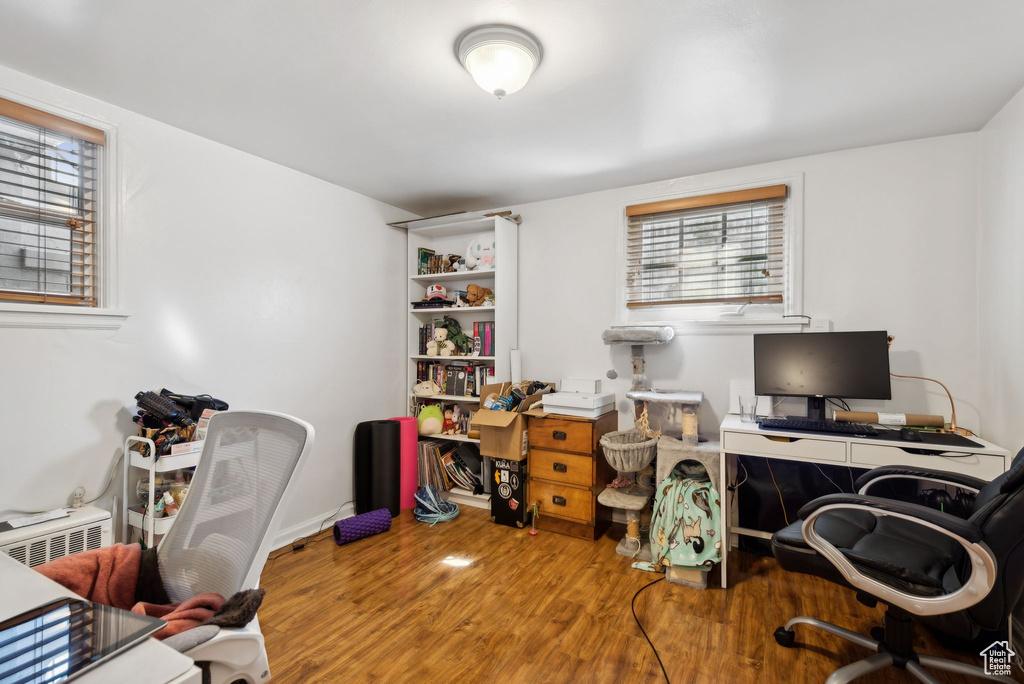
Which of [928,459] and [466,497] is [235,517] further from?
[928,459]

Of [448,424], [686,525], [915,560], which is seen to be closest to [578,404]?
[686,525]

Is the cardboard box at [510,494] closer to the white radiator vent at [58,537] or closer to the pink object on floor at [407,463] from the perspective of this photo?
the pink object on floor at [407,463]

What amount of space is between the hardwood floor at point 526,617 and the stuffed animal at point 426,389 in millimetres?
1240

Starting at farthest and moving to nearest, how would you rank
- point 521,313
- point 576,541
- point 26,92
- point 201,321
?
point 521,313
point 576,541
point 201,321
point 26,92

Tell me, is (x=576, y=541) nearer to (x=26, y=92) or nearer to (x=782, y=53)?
(x=782, y=53)

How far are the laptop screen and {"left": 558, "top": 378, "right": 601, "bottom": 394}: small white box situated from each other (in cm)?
276

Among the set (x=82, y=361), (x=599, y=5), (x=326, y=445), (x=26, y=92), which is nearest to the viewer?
(x=599, y=5)

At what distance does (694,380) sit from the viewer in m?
3.11

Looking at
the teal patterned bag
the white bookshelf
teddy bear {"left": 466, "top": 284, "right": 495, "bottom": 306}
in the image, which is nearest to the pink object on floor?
the white bookshelf

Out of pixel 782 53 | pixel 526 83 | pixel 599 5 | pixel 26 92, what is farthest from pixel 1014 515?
pixel 26 92

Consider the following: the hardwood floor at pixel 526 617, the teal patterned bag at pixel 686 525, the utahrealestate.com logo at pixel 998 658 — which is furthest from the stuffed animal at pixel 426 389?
the utahrealestate.com logo at pixel 998 658

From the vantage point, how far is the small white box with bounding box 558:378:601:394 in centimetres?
331

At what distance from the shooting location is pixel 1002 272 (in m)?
2.22

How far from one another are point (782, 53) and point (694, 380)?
75.3 inches
